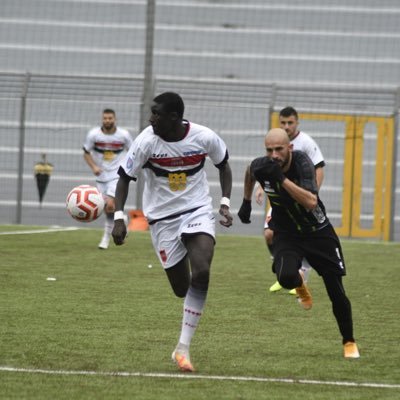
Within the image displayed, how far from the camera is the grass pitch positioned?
20.9ft

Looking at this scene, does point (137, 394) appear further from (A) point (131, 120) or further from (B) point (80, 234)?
(A) point (131, 120)

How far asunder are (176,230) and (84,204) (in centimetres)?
525

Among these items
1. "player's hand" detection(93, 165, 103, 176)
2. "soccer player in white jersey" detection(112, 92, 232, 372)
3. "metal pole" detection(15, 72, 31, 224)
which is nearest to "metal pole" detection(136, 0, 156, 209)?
"metal pole" detection(15, 72, 31, 224)

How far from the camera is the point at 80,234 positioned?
1967 cm

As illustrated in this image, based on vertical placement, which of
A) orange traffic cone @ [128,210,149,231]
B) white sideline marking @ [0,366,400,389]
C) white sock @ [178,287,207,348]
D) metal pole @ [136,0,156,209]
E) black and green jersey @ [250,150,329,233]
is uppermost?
metal pole @ [136,0,156,209]

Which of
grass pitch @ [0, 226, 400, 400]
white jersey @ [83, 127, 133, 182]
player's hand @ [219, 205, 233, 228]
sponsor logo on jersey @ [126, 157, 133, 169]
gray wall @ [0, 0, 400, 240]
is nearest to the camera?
grass pitch @ [0, 226, 400, 400]

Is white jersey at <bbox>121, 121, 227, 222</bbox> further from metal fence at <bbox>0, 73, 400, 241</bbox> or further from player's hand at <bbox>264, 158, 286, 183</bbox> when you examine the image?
metal fence at <bbox>0, 73, 400, 241</bbox>

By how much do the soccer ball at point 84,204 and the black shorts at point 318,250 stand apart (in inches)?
209

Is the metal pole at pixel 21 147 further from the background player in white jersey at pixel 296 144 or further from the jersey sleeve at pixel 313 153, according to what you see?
the jersey sleeve at pixel 313 153

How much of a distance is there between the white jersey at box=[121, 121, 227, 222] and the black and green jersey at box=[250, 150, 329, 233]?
0.41 metres

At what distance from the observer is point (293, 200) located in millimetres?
7559

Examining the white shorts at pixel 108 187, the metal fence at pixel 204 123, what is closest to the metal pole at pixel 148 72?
the metal fence at pixel 204 123

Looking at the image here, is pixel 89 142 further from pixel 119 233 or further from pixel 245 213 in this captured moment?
pixel 119 233

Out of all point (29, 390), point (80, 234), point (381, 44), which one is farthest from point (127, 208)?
point (29, 390)
